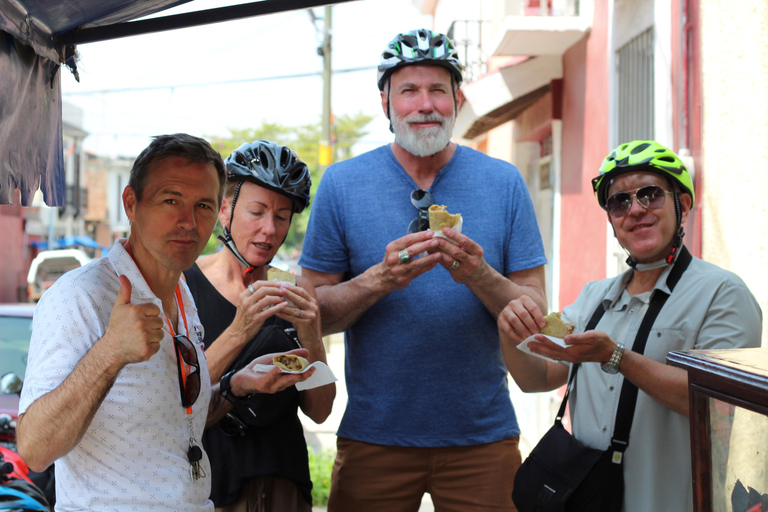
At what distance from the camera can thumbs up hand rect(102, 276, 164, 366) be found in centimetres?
179

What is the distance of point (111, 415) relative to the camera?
200 cm

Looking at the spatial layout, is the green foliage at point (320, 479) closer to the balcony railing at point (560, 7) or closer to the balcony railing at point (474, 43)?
the balcony railing at point (560, 7)

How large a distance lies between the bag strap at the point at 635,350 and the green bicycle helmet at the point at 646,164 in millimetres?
325

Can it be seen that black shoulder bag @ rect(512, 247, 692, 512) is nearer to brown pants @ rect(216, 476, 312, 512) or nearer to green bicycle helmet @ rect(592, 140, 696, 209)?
green bicycle helmet @ rect(592, 140, 696, 209)

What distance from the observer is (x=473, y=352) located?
3.03 metres

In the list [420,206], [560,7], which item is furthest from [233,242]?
[560,7]

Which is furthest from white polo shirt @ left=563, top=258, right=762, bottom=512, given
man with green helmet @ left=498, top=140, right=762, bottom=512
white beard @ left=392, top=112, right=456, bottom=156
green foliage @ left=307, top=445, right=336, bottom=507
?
green foliage @ left=307, top=445, right=336, bottom=507

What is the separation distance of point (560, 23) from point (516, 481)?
6.49 m

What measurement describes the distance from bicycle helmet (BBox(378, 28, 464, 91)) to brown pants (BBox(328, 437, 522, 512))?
1669 mm

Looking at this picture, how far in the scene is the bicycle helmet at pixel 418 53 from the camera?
3.14m

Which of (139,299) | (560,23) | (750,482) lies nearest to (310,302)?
(139,299)

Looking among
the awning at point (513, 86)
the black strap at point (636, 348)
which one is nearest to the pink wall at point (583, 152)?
the awning at point (513, 86)

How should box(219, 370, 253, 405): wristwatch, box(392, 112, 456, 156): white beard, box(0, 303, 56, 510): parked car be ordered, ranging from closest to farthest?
box(219, 370, 253, 405): wristwatch
box(392, 112, 456, 156): white beard
box(0, 303, 56, 510): parked car

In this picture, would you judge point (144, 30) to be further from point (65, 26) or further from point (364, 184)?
point (364, 184)
